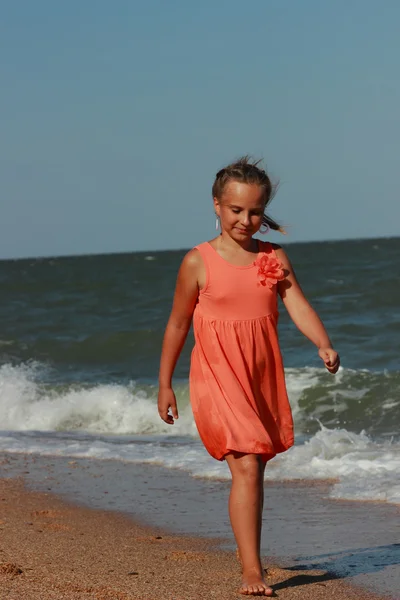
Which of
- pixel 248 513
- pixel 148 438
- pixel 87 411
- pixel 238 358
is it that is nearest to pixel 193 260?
pixel 238 358

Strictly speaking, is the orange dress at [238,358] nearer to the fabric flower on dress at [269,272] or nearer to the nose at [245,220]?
the fabric flower on dress at [269,272]

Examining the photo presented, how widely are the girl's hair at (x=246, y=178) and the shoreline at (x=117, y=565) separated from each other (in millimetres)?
1335

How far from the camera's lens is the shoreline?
3439mm

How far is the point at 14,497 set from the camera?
575 cm

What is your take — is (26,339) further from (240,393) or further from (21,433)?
(240,393)

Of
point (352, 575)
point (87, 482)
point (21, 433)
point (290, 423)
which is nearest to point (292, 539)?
point (352, 575)

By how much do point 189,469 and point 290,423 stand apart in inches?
127

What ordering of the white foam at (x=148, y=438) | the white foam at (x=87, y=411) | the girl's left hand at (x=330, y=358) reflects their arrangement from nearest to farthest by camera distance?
the girl's left hand at (x=330, y=358)
the white foam at (x=148, y=438)
the white foam at (x=87, y=411)

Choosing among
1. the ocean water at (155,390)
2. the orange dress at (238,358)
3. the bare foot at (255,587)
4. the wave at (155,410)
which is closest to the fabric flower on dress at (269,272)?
the orange dress at (238,358)

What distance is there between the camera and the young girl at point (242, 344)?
11.4ft

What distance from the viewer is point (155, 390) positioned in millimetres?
11961

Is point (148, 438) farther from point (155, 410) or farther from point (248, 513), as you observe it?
point (248, 513)

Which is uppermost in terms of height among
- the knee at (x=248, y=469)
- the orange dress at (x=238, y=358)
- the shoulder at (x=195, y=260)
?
the shoulder at (x=195, y=260)

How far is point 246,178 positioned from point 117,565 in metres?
1.63
